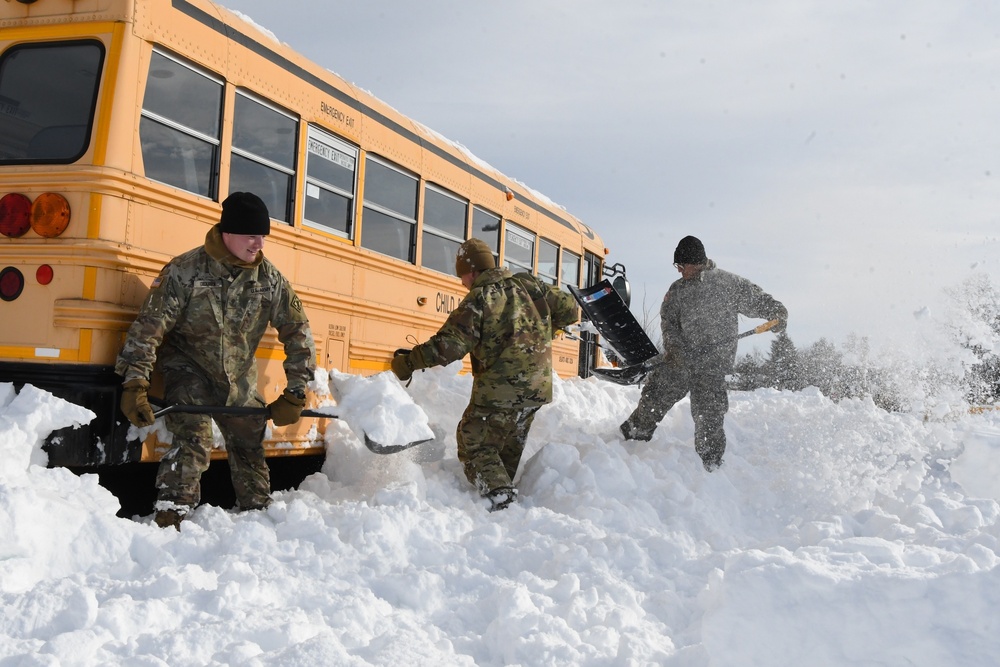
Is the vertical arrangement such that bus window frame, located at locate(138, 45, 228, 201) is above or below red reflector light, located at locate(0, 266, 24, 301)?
above

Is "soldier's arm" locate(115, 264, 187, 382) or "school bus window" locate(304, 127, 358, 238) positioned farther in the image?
"school bus window" locate(304, 127, 358, 238)

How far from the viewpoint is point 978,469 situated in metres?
6.55

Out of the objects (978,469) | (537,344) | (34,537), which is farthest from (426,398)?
(978,469)

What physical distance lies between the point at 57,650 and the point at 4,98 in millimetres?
2968

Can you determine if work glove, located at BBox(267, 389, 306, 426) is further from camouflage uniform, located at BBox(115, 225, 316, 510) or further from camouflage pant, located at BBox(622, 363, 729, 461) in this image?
camouflage pant, located at BBox(622, 363, 729, 461)

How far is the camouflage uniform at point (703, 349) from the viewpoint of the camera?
6266 millimetres

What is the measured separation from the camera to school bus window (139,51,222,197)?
414 cm

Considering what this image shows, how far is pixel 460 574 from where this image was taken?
3.53 meters

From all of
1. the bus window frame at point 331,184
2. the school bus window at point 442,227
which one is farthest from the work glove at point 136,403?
the school bus window at point 442,227

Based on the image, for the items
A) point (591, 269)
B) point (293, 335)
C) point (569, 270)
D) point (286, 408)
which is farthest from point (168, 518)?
point (591, 269)

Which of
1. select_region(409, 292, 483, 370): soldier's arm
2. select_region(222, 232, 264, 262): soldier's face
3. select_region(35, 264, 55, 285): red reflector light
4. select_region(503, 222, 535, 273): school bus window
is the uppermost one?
select_region(503, 222, 535, 273): school bus window

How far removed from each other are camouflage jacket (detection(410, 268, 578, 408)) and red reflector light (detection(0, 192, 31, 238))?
207 centimetres

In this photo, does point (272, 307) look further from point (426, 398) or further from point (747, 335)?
point (747, 335)

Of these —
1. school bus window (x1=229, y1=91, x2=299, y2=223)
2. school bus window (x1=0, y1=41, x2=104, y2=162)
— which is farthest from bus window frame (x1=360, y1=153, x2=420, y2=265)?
school bus window (x1=0, y1=41, x2=104, y2=162)
